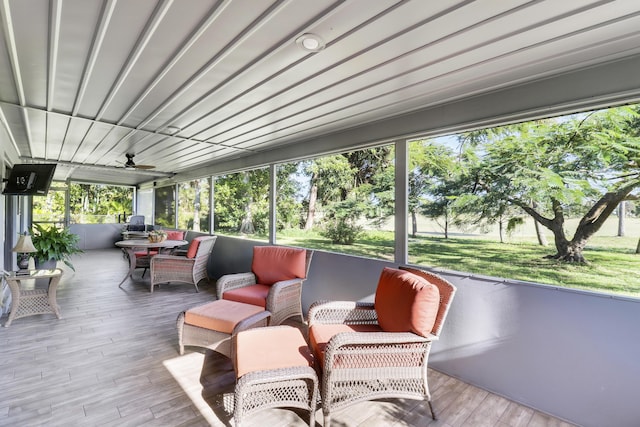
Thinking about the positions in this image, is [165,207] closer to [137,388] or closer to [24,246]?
[24,246]

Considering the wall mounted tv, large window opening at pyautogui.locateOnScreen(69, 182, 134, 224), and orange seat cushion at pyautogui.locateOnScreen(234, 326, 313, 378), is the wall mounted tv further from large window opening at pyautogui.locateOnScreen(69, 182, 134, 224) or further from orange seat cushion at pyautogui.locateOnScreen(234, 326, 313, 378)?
large window opening at pyautogui.locateOnScreen(69, 182, 134, 224)

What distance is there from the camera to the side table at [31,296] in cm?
354

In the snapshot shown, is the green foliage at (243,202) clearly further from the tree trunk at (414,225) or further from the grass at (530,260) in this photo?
the tree trunk at (414,225)

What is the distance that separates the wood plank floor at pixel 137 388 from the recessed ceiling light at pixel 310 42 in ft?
8.28

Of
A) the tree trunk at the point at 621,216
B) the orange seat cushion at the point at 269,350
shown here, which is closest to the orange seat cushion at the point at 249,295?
the orange seat cushion at the point at 269,350

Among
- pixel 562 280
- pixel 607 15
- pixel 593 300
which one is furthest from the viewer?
pixel 562 280

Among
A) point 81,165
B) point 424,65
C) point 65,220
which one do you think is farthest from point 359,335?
point 65,220

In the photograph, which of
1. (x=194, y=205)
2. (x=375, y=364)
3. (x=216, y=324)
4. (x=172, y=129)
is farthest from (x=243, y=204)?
(x=375, y=364)

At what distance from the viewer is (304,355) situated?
2.10 m

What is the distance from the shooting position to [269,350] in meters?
2.11

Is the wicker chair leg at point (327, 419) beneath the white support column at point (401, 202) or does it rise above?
beneath

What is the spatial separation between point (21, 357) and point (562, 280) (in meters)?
4.80

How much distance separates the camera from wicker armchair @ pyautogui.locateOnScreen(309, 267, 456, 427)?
1.91 m

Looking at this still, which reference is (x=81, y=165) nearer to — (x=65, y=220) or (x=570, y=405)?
(x=65, y=220)
